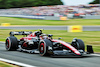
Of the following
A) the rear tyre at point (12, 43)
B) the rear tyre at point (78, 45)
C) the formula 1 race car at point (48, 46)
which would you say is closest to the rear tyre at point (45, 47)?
the formula 1 race car at point (48, 46)

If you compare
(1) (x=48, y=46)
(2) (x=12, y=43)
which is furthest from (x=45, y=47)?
(2) (x=12, y=43)

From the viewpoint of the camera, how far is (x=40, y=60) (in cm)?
838

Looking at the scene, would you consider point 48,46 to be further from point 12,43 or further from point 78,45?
point 12,43

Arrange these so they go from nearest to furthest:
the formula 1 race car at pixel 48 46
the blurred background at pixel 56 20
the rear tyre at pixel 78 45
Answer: the formula 1 race car at pixel 48 46, the rear tyre at pixel 78 45, the blurred background at pixel 56 20

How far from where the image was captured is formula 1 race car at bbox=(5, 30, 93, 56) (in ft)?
28.7

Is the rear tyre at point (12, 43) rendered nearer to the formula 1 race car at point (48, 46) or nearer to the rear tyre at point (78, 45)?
the formula 1 race car at point (48, 46)

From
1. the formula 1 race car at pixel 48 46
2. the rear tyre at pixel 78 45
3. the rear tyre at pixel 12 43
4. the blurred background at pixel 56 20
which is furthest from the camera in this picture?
the blurred background at pixel 56 20

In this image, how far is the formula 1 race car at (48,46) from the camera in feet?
28.7

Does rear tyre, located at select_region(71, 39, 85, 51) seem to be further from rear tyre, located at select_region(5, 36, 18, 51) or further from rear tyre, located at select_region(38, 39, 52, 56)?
rear tyre, located at select_region(5, 36, 18, 51)

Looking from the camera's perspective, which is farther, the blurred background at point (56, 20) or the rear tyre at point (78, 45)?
the blurred background at point (56, 20)

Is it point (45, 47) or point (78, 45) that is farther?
point (78, 45)

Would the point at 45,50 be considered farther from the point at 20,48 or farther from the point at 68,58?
the point at 20,48

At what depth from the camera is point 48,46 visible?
28.9 ft

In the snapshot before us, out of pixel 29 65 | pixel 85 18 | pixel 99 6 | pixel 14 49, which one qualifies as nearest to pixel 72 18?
pixel 85 18
